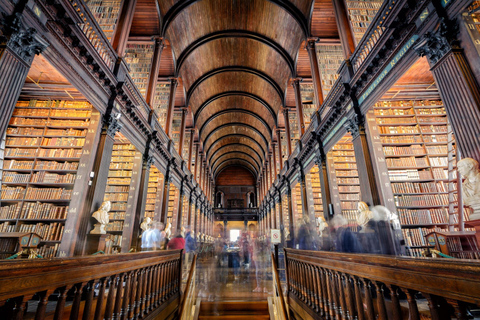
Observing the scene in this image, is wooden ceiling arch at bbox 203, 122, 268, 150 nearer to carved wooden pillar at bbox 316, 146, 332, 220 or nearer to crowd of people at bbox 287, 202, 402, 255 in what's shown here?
carved wooden pillar at bbox 316, 146, 332, 220

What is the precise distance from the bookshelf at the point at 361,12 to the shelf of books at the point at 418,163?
6.69ft

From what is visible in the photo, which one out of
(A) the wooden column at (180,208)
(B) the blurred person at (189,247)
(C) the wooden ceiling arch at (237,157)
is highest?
(C) the wooden ceiling arch at (237,157)

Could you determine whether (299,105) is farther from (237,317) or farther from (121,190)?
(237,317)

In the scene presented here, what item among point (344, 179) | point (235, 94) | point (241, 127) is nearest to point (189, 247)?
point (344, 179)

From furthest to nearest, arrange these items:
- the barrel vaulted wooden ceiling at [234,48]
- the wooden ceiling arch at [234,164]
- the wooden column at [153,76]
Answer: the wooden ceiling arch at [234,164], the barrel vaulted wooden ceiling at [234,48], the wooden column at [153,76]

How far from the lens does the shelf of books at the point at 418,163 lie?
4516 millimetres

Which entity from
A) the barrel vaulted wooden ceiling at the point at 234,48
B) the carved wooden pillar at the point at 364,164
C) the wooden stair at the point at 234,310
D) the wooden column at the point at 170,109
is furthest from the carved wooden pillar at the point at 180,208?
the carved wooden pillar at the point at 364,164

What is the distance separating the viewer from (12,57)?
2.77 meters

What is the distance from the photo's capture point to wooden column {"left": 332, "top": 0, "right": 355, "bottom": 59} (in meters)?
5.52

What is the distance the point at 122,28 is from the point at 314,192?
318 inches

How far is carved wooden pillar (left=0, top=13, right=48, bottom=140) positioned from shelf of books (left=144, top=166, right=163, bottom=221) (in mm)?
5475

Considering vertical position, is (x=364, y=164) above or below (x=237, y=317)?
above

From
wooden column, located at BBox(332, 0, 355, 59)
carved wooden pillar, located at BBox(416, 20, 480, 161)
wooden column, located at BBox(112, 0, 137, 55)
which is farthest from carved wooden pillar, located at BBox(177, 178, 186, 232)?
carved wooden pillar, located at BBox(416, 20, 480, 161)

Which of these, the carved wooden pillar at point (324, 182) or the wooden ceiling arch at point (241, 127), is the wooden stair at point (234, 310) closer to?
the carved wooden pillar at point (324, 182)
